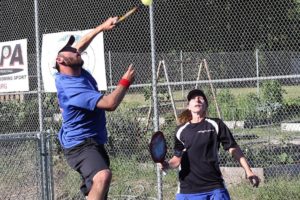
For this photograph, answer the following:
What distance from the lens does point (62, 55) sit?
234 inches

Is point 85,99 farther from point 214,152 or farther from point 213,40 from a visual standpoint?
point 213,40

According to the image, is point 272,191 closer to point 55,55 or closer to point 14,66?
point 55,55

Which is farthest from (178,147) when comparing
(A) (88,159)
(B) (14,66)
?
(B) (14,66)

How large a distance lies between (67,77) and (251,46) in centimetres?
1833

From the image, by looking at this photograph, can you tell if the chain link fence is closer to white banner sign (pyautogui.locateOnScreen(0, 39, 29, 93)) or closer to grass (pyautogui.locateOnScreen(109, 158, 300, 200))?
grass (pyautogui.locateOnScreen(109, 158, 300, 200))

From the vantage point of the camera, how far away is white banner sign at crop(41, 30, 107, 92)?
9.45 m

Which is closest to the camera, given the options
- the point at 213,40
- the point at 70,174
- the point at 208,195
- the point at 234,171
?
the point at 208,195

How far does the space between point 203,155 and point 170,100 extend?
732 cm

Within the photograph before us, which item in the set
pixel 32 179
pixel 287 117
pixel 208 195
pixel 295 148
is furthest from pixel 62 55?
pixel 287 117

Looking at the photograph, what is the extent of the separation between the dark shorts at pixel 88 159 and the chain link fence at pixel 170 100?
209 cm

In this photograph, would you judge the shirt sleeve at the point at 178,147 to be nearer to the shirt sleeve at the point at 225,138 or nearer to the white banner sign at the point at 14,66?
the shirt sleeve at the point at 225,138

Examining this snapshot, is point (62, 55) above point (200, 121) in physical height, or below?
above

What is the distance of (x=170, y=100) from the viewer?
1345 centimetres

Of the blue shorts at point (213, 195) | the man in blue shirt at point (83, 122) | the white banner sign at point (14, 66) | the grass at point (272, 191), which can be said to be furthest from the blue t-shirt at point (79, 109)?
the white banner sign at point (14, 66)
